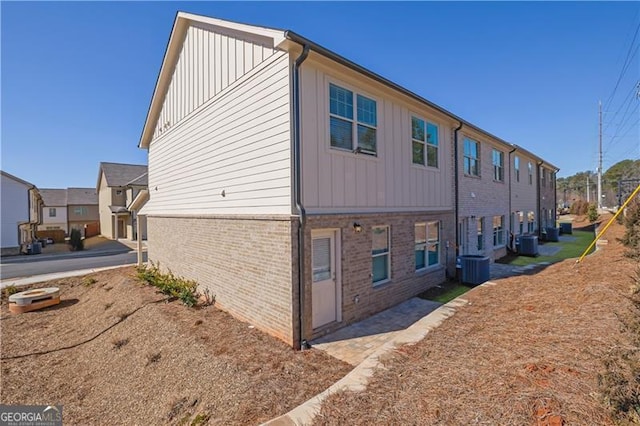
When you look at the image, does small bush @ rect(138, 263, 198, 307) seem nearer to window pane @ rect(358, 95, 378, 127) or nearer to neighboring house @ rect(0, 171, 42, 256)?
window pane @ rect(358, 95, 378, 127)

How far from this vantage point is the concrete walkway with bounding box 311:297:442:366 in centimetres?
577

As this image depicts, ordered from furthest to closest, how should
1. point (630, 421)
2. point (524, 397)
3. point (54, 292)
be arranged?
point (54, 292), point (524, 397), point (630, 421)

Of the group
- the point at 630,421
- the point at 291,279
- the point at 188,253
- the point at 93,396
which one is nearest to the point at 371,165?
the point at 291,279

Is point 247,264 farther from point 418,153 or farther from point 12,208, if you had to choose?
point 12,208

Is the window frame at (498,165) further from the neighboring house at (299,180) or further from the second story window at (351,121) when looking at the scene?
the second story window at (351,121)

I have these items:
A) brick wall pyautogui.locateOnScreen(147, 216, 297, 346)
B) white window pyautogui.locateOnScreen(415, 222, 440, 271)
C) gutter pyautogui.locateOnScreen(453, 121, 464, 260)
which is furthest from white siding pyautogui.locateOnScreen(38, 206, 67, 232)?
gutter pyautogui.locateOnScreen(453, 121, 464, 260)

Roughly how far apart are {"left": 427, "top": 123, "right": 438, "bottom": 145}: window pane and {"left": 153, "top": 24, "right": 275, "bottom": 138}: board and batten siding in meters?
6.18

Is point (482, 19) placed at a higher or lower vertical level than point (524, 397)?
higher

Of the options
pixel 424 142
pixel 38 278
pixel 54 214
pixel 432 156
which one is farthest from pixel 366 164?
pixel 54 214

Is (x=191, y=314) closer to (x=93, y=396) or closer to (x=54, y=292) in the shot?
(x=93, y=396)

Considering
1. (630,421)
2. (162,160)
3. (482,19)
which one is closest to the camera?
(630,421)

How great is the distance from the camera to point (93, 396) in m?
5.83

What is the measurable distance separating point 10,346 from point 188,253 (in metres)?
4.98

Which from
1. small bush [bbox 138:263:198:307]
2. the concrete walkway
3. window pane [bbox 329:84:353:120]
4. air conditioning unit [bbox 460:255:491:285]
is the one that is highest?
window pane [bbox 329:84:353:120]
